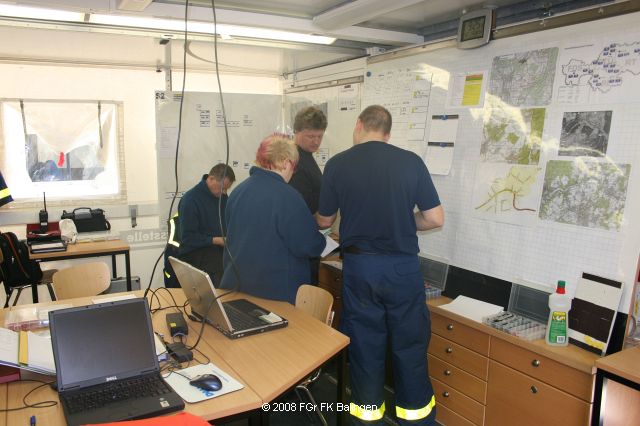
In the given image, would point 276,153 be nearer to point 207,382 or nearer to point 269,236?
point 269,236

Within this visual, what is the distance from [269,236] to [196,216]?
1.35 m

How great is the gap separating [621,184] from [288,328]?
1.62m

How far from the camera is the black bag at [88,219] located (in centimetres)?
491

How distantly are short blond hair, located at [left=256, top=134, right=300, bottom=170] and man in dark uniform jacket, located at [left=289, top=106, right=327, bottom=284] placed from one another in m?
0.84

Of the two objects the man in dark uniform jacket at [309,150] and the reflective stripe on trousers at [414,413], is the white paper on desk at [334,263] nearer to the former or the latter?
the man in dark uniform jacket at [309,150]

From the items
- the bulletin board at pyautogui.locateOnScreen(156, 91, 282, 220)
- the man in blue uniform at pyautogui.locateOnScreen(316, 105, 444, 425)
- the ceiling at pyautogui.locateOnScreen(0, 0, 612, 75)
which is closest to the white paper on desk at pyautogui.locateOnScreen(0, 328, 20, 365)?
the man in blue uniform at pyautogui.locateOnScreen(316, 105, 444, 425)

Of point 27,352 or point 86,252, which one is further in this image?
point 86,252

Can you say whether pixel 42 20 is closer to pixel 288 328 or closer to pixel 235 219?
pixel 235 219

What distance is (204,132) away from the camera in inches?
194

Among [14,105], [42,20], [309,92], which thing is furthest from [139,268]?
[42,20]

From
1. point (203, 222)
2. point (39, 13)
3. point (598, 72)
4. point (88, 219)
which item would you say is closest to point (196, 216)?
point (203, 222)

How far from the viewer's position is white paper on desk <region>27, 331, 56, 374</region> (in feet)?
5.38

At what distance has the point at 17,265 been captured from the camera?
4055 mm

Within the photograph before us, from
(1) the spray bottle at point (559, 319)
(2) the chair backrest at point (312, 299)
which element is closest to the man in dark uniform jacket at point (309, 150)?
(2) the chair backrest at point (312, 299)
